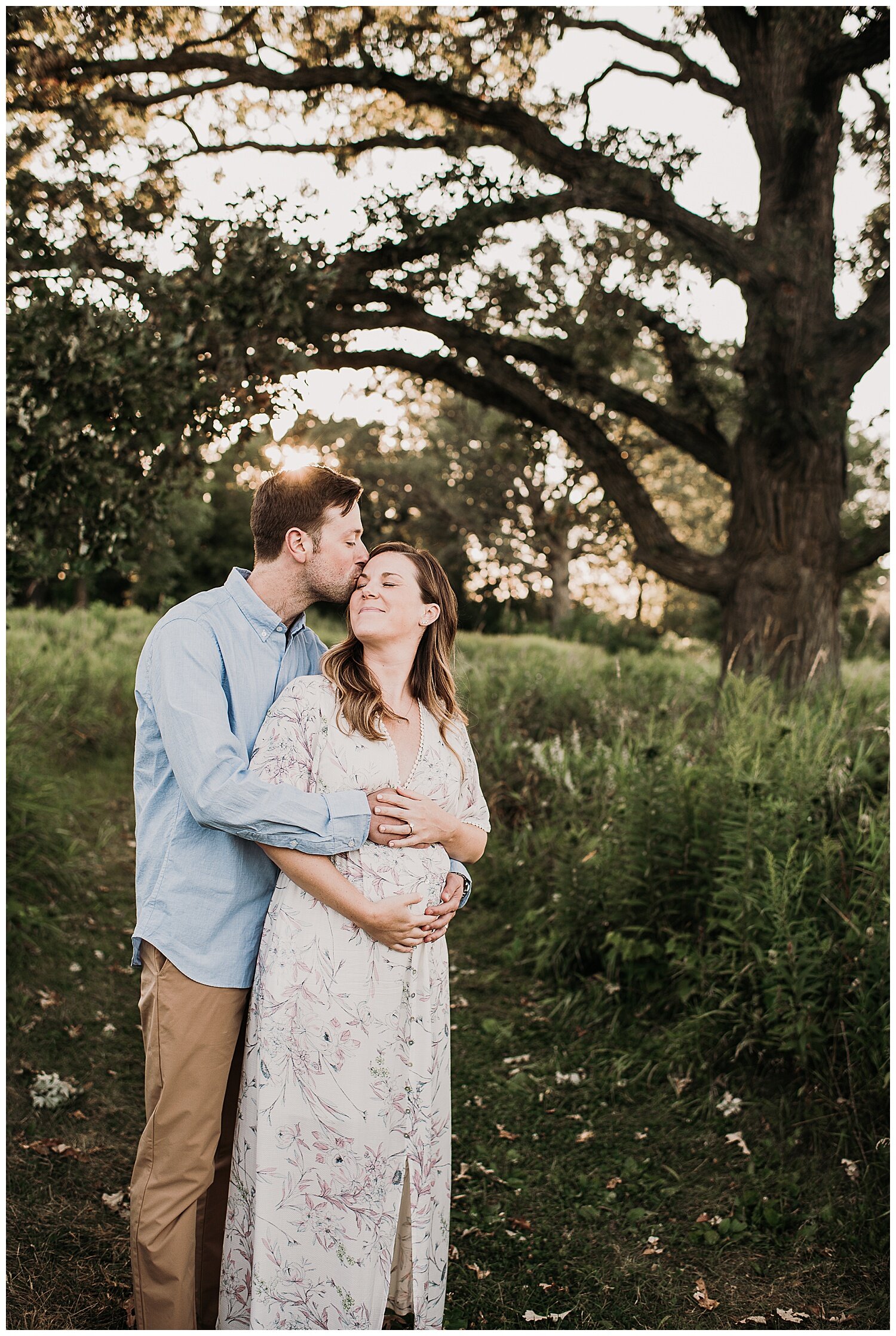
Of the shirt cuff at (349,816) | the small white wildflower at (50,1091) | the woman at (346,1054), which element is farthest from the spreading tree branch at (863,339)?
the small white wildflower at (50,1091)

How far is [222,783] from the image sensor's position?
255 cm

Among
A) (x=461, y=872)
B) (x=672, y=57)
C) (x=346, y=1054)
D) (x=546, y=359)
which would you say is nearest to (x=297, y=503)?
(x=461, y=872)

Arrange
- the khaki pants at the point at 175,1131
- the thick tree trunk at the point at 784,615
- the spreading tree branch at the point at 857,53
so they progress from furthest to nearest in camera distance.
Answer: the thick tree trunk at the point at 784,615
the spreading tree branch at the point at 857,53
the khaki pants at the point at 175,1131

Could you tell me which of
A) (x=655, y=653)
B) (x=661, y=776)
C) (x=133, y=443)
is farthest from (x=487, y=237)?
(x=655, y=653)

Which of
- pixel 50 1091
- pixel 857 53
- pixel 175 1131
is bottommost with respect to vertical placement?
pixel 50 1091

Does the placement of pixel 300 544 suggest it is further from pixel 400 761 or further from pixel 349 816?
pixel 349 816

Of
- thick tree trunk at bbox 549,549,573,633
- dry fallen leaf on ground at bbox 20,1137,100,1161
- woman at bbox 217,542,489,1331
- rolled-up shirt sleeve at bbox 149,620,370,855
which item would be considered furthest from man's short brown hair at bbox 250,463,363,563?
thick tree trunk at bbox 549,549,573,633

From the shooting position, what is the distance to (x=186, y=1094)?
8.87 feet

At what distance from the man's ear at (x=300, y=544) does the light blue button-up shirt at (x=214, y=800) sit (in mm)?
181

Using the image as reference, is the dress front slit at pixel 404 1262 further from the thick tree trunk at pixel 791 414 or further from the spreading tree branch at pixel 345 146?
the spreading tree branch at pixel 345 146

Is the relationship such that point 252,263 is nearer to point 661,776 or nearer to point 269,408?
point 269,408

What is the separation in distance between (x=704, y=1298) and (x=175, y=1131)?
2.09m

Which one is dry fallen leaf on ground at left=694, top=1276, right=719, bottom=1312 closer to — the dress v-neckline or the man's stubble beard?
the dress v-neckline

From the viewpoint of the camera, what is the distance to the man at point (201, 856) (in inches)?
102
